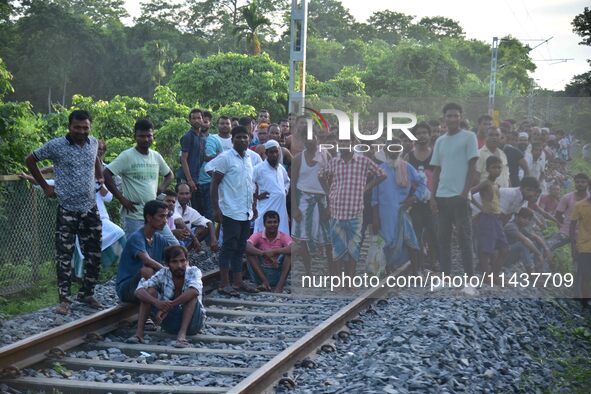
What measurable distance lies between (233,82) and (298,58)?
26103mm

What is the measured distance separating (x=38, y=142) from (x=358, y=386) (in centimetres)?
671

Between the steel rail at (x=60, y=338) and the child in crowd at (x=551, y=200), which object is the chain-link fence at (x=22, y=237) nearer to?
the steel rail at (x=60, y=338)

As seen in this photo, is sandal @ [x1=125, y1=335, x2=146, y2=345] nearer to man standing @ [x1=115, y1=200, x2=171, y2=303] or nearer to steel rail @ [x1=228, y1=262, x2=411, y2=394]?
man standing @ [x1=115, y1=200, x2=171, y2=303]

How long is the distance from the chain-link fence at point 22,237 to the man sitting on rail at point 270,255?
8.10ft

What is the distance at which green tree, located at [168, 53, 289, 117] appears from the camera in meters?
40.7

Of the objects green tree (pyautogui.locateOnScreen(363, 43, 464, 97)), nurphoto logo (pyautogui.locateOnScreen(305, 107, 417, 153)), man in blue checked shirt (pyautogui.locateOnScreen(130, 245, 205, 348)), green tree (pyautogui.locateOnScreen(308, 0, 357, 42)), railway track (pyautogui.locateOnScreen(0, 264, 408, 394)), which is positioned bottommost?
railway track (pyautogui.locateOnScreen(0, 264, 408, 394))

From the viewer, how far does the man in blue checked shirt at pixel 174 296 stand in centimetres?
693

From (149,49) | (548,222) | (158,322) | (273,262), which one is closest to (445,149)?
(548,222)

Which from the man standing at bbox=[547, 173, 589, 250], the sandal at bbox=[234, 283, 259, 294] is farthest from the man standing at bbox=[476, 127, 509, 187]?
the sandal at bbox=[234, 283, 259, 294]

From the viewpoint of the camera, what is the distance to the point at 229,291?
363 inches

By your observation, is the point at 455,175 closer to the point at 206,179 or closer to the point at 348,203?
the point at 348,203

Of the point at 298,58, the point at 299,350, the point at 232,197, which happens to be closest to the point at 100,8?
the point at 298,58

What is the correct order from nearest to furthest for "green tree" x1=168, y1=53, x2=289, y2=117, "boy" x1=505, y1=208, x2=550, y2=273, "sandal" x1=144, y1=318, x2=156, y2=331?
"sandal" x1=144, y1=318, x2=156, y2=331 < "boy" x1=505, y1=208, x2=550, y2=273 < "green tree" x1=168, y1=53, x2=289, y2=117

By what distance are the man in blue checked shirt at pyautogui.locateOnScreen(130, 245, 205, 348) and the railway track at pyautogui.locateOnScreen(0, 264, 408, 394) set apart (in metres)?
0.14
